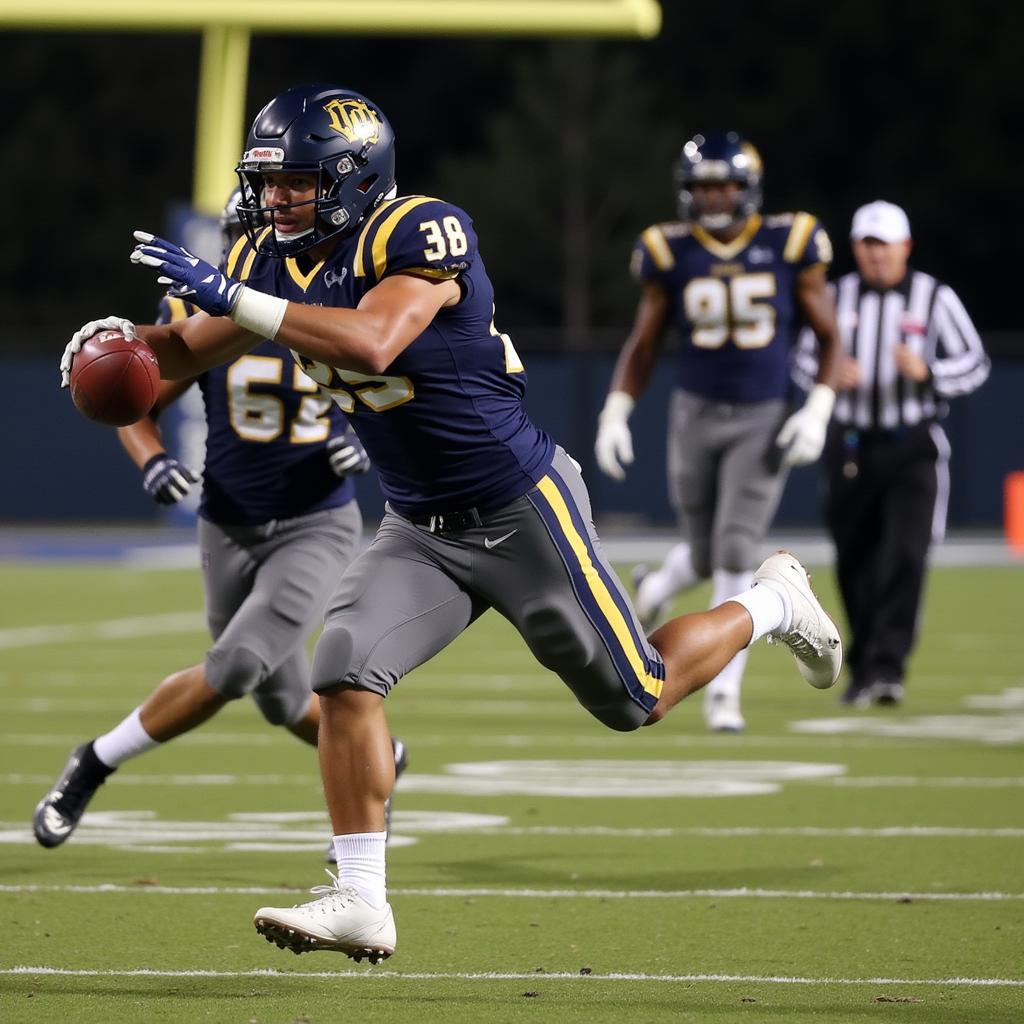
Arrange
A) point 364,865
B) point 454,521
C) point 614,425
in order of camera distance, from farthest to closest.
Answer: point 614,425 < point 454,521 < point 364,865

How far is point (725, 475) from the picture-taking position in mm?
Result: 8016

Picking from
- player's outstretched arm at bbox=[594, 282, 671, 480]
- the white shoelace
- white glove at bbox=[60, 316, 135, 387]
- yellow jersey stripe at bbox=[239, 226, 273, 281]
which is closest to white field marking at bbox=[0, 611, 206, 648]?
player's outstretched arm at bbox=[594, 282, 671, 480]

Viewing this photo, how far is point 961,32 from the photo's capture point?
37.1 m

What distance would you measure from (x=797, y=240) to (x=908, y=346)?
3.69 feet

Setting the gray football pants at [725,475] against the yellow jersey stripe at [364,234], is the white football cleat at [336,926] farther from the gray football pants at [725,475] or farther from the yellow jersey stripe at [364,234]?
the gray football pants at [725,475]

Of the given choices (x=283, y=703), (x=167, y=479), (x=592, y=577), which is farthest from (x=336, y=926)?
(x=167, y=479)

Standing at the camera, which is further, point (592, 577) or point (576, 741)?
point (576, 741)

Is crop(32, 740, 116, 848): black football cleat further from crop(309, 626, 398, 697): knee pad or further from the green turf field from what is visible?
crop(309, 626, 398, 697): knee pad

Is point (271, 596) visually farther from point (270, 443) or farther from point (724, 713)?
point (724, 713)

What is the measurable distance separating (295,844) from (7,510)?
18.1 metres

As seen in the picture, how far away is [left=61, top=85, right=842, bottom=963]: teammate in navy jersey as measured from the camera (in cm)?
413

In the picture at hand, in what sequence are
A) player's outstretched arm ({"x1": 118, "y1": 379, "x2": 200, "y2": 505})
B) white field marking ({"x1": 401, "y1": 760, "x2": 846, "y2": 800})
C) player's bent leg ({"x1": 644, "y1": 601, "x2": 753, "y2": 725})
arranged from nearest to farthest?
1. player's bent leg ({"x1": 644, "y1": 601, "x2": 753, "y2": 725})
2. player's outstretched arm ({"x1": 118, "y1": 379, "x2": 200, "y2": 505})
3. white field marking ({"x1": 401, "y1": 760, "x2": 846, "y2": 800})

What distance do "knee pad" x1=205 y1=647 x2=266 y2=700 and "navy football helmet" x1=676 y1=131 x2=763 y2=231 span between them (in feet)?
10.4

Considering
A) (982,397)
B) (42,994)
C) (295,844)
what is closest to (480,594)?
(42,994)
